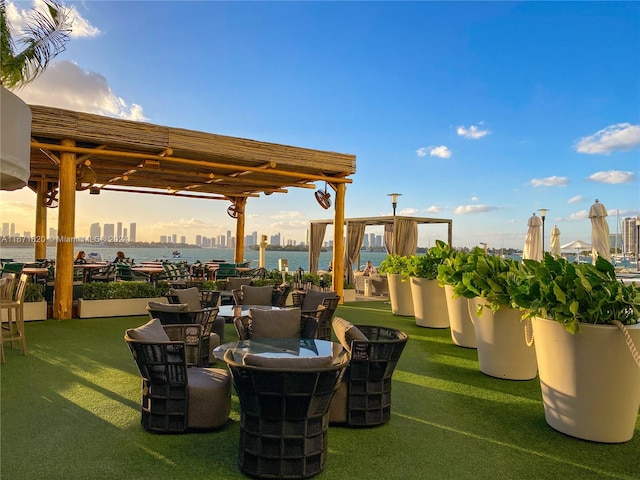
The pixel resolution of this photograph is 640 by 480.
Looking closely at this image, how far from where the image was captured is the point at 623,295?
3.44 meters

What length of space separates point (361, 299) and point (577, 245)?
425 inches

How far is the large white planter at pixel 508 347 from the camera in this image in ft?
16.8

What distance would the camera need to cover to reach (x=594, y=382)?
134 inches

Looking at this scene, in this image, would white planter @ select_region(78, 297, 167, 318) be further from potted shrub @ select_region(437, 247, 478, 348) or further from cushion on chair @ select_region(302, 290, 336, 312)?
potted shrub @ select_region(437, 247, 478, 348)

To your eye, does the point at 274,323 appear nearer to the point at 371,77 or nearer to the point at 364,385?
the point at 364,385

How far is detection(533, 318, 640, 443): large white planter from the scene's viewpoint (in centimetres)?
334

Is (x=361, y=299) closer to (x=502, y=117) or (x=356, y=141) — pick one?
(x=356, y=141)

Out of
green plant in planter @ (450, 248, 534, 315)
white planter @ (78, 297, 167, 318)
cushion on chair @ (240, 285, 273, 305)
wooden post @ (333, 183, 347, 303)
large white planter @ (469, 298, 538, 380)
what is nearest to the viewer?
green plant in planter @ (450, 248, 534, 315)

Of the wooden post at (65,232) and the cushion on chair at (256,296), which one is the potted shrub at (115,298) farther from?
the cushion on chair at (256,296)

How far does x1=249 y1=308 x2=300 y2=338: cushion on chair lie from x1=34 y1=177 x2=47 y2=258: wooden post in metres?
11.6

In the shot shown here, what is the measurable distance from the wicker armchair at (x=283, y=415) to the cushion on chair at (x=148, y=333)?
1.05 m

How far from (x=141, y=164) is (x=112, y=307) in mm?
3097

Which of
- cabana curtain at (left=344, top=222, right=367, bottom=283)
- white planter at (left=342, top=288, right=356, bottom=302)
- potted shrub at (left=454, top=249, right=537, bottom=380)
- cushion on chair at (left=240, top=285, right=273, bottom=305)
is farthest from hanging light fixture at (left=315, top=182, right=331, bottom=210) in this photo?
potted shrub at (left=454, top=249, right=537, bottom=380)

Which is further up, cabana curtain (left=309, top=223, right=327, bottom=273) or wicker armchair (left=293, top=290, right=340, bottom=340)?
cabana curtain (left=309, top=223, right=327, bottom=273)
